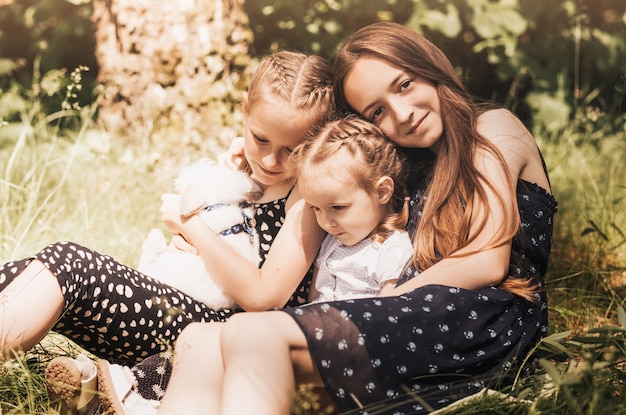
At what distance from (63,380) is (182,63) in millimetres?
2091

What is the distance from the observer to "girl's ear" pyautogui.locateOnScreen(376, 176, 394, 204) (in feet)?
7.50

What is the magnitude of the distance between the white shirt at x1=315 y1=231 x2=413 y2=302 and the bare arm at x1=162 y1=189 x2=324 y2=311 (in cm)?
6

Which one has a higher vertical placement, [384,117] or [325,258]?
[384,117]

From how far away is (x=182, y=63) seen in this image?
146 inches

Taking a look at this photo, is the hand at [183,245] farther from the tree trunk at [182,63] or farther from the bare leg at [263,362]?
the tree trunk at [182,63]

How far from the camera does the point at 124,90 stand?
387cm

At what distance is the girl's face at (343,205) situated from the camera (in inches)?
87.3

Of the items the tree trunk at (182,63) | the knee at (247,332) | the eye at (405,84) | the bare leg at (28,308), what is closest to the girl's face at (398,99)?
the eye at (405,84)

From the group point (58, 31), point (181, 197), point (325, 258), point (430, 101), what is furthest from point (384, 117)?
→ point (58, 31)

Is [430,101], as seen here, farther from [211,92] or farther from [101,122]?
[101,122]

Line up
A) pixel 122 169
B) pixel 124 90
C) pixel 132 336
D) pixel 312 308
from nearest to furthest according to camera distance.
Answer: pixel 312 308 < pixel 132 336 < pixel 122 169 < pixel 124 90

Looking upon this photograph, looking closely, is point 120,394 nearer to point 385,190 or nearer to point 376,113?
point 385,190

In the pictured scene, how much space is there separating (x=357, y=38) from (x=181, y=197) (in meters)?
0.77

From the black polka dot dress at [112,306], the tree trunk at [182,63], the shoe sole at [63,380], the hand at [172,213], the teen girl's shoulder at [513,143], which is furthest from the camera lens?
the tree trunk at [182,63]
